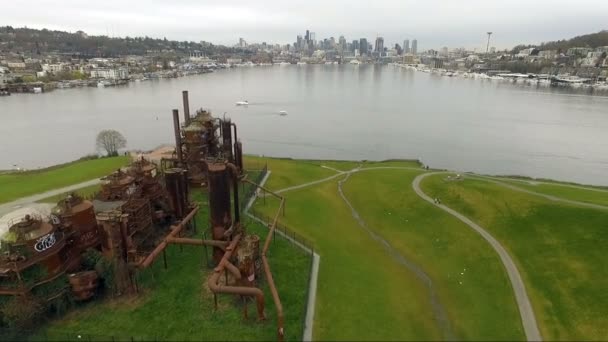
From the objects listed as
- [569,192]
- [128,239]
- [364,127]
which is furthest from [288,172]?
[364,127]

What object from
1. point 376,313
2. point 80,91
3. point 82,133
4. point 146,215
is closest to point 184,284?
point 146,215

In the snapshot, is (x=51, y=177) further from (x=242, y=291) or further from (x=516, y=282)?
(x=516, y=282)

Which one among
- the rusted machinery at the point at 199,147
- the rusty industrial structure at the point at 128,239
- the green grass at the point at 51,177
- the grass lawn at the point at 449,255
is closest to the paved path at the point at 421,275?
the grass lawn at the point at 449,255

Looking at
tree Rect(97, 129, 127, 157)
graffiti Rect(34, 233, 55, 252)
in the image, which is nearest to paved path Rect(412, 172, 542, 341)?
graffiti Rect(34, 233, 55, 252)

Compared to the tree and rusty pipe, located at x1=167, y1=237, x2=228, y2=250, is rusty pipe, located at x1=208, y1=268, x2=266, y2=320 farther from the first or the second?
the tree

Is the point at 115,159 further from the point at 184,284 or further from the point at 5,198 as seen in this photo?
the point at 184,284

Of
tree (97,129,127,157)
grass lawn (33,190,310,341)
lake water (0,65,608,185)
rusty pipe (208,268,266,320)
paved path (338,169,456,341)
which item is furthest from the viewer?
lake water (0,65,608,185)
